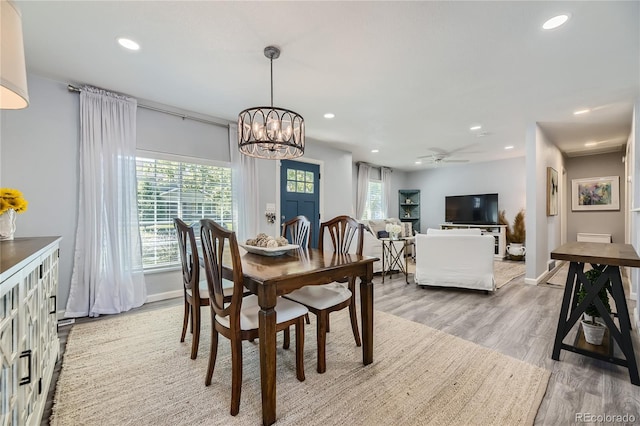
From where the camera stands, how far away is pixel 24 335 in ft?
3.93

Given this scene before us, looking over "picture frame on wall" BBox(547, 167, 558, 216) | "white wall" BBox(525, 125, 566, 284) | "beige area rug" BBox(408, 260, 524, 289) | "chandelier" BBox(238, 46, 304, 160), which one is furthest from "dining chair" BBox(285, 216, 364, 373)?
"picture frame on wall" BBox(547, 167, 558, 216)

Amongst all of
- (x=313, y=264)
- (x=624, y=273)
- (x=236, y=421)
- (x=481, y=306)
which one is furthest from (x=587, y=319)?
(x=624, y=273)

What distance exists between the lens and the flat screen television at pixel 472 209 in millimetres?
6965

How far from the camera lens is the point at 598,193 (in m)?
6.14

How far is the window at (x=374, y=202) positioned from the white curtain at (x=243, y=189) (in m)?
4.03

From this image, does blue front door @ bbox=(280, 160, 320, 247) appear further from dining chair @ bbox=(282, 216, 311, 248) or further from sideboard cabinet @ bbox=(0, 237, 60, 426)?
sideboard cabinet @ bbox=(0, 237, 60, 426)

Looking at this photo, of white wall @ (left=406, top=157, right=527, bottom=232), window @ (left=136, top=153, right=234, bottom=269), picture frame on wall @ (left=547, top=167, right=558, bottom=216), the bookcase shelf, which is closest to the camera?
window @ (left=136, top=153, right=234, bottom=269)

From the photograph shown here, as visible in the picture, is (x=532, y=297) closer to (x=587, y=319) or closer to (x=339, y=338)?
(x=587, y=319)

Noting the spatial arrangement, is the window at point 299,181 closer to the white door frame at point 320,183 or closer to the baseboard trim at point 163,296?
the white door frame at point 320,183

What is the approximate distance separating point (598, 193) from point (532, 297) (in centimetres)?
457

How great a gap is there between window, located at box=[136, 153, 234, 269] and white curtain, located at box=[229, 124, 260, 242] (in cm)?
20

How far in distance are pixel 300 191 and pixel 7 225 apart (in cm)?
366

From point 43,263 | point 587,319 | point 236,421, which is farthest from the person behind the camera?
point 587,319
